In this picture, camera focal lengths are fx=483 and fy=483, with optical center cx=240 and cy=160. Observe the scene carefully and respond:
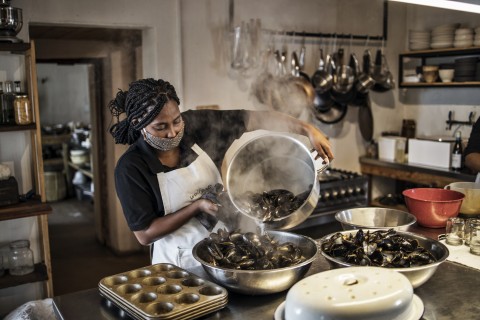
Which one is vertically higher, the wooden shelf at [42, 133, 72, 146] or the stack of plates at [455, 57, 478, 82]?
the stack of plates at [455, 57, 478, 82]

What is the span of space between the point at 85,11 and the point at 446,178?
130 inches

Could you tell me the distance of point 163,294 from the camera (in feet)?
4.90

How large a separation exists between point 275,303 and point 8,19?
252 centimetres

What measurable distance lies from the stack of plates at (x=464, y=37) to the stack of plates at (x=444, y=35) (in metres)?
0.09

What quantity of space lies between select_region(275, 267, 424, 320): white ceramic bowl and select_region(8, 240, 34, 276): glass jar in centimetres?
255

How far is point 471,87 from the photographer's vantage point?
466 centimetres

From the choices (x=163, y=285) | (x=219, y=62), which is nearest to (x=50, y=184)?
(x=219, y=62)

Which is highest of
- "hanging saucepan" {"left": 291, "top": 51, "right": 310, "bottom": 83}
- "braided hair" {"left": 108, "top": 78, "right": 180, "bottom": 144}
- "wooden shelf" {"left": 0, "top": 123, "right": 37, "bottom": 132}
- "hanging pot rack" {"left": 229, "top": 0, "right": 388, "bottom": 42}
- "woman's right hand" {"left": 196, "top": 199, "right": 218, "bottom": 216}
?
"hanging pot rack" {"left": 229, "top": 0, "right": 388, "bottom": 42}

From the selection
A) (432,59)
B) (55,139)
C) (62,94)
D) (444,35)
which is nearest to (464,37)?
(444,35)

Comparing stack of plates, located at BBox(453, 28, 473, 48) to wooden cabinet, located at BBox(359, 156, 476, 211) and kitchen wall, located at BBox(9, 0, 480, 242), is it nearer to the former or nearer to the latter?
kitchen wall, located at BBox(9, 0, 480, 242)

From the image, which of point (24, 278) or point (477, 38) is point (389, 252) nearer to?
point (24, 278)

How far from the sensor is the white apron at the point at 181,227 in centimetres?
218

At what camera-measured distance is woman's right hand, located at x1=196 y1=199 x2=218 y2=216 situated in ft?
6.25

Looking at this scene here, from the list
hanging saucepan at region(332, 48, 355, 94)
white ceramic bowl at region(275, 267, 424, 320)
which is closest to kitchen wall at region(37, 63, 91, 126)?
hanging saucepan at region(332, 48, 355, 94)
